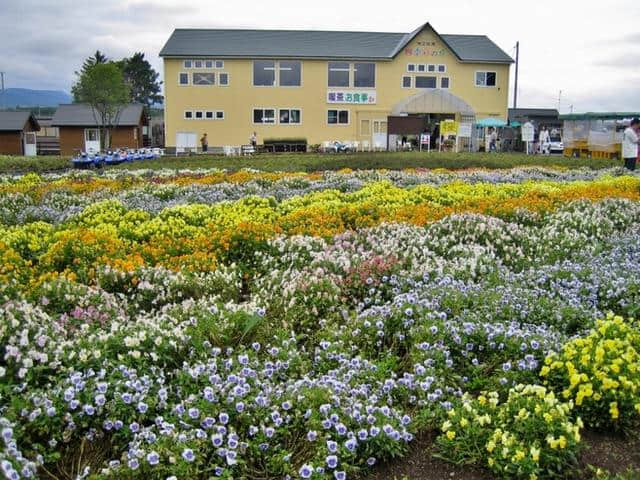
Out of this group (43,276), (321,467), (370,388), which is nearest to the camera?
(321,467)

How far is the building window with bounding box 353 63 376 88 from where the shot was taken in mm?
49606

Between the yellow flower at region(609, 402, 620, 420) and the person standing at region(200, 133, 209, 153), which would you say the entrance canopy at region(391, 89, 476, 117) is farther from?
the yellow flower at region(609, 402, 620, 420)

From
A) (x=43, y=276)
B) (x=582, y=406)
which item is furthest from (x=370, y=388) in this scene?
(x=43, y=276)

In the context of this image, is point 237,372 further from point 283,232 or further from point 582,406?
point 283,232

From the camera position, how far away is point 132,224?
916 cm

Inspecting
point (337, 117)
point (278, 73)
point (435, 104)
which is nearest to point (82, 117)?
point (278, 73)

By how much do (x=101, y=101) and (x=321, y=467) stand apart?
49393mm

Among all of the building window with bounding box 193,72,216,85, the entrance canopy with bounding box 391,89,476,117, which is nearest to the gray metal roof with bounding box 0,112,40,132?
the building window with bounding box 193,72,216,85

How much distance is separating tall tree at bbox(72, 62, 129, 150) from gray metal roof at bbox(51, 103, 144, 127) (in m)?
0.58

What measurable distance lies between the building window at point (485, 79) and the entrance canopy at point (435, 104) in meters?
5.82

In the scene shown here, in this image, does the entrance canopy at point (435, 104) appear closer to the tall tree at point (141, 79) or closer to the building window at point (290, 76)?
the building window at point (290, 76)

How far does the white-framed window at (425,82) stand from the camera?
5016 centimetres

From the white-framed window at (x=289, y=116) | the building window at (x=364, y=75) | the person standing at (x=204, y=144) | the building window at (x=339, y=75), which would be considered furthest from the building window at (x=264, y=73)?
the building window at (x=364, y=75)

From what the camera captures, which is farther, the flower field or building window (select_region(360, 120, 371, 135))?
building window (select_region(360, 120, 371, 135))
